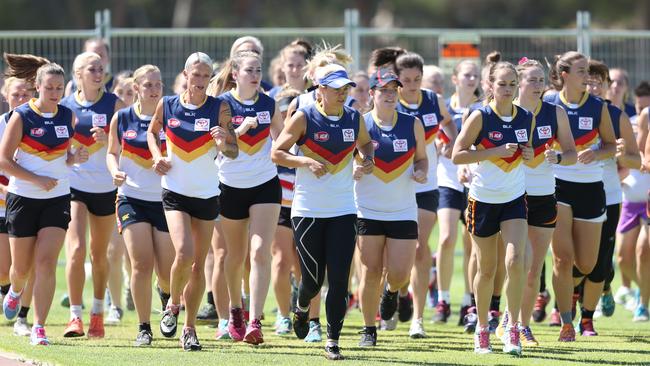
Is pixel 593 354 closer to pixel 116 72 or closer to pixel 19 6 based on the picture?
pixel 116 72

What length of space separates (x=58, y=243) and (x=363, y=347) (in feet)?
8.51

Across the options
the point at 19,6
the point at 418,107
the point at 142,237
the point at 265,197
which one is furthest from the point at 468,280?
Answer: the point at 19,6

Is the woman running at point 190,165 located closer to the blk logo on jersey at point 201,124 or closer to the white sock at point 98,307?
the blk logo on jersey at point 201,124

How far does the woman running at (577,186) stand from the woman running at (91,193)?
3.93 meters

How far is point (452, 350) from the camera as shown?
10766 millimetres

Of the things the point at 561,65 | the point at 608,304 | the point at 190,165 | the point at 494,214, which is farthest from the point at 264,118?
the point at 608,304

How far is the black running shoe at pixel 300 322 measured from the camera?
1064 cm

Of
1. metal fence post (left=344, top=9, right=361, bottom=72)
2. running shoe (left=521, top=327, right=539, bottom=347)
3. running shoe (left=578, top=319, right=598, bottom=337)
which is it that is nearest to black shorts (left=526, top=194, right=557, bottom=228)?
running shoe (left=521, top=327, right=539, bottom=347)

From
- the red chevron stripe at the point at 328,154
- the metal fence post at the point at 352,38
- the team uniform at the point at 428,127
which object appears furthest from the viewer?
the metal fence post at the point at 352,38

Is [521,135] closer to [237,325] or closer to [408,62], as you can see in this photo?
[408,62]

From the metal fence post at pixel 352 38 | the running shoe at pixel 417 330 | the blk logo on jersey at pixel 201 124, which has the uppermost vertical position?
the metal fence post at pixel 352 38

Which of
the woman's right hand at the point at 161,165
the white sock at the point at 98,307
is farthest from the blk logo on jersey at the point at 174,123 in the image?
the white sock at the point at 98,307

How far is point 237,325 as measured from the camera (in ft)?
36.7

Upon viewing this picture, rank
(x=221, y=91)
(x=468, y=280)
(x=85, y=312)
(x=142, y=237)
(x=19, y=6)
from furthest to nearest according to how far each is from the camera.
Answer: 1. (x=19, y=6)
2. (x=85, y=312)
3. (x=468, y=280)
4. (x=221, y=91)
5. (x=142, y=237)
